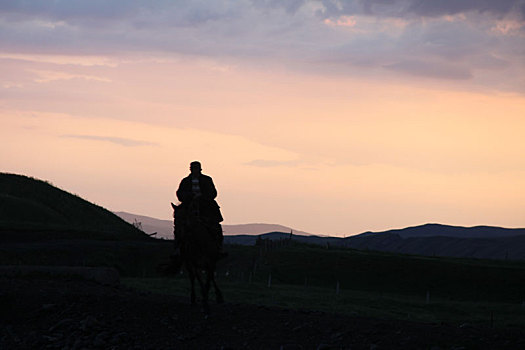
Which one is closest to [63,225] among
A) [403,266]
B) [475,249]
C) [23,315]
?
[403,266]

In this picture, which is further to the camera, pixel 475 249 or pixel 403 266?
pixel 475 249

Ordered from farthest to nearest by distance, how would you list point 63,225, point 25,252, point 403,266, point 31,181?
point 31,181, point 63,225, point 403,266, point 25,252

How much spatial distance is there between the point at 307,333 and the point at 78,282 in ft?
37.9

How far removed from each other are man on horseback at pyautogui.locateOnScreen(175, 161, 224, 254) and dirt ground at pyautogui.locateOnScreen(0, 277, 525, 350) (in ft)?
6.86

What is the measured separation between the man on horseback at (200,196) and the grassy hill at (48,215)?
1733 inches

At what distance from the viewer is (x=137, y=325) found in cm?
1853

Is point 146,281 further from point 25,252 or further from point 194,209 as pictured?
point 194,209

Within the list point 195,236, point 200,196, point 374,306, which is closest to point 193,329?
point 195,236

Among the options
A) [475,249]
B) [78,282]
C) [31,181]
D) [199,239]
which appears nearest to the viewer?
[199,239]

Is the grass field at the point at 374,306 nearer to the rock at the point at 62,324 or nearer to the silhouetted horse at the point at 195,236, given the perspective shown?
Answer: the silhouetted horse at the point at 195,236

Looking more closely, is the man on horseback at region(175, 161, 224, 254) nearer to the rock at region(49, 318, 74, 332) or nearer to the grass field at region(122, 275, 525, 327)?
the rock at region(49, 318, 74, 332)

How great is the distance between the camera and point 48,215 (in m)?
79.1

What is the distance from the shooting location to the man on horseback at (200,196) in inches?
793

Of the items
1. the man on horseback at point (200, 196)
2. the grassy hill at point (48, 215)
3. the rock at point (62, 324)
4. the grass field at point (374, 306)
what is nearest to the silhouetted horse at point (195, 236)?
the man on horseback at point (200, 196)
